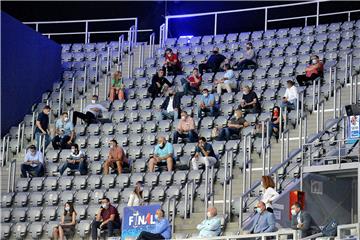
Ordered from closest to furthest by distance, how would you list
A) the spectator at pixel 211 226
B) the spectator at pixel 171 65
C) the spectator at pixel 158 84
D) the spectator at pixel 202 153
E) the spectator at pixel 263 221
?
the spectator at pixel 263 221 < the spectator at pixel 211 226 < the spectator at pixel 202 153 < the spectator at pixel 158 84 < the spectator at pixel 171 65

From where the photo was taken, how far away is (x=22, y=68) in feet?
90.7

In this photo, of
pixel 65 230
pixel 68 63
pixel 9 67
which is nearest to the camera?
pixel 65 230

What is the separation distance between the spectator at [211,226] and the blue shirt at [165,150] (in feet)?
11.3

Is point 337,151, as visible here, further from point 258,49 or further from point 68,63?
point 68,63

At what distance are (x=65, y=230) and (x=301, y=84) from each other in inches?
242

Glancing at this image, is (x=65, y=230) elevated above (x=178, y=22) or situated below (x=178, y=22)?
below

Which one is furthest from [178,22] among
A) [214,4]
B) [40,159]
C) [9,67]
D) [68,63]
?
[40,159]

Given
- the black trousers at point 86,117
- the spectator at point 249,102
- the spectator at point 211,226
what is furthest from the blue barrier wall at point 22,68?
the spectator at point 211,226

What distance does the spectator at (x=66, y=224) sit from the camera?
21781 millimetres

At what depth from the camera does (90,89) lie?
28.1 metres

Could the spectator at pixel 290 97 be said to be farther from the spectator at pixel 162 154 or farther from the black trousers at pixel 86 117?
the black trousers at pixel 86 117

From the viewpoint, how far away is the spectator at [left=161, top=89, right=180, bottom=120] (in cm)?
2511

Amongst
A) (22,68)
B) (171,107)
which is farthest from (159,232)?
(22,68)

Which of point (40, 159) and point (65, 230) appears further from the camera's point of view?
point (40, 159)
